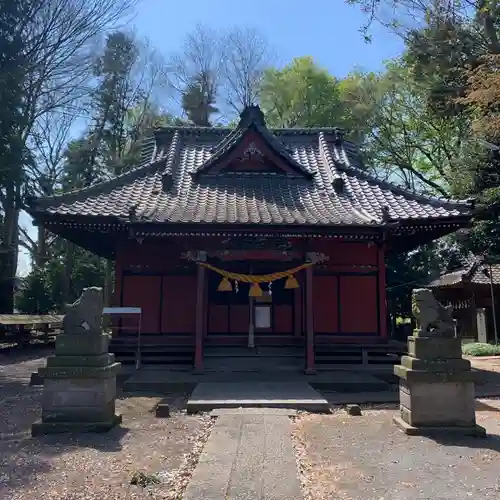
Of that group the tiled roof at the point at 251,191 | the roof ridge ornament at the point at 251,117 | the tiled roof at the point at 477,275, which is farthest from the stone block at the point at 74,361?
the tiled roof at the point at 477,275

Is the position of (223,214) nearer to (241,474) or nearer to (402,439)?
(402,439)

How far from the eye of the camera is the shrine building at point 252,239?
11391 mm

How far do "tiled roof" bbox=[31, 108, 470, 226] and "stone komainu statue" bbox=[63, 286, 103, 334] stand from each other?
4.24 m

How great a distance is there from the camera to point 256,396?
895cm

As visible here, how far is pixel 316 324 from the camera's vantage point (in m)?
12.7

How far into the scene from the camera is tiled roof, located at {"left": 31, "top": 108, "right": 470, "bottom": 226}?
38.4 feet

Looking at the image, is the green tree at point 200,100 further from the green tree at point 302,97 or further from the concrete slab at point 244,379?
the concrete slab at point 244,379

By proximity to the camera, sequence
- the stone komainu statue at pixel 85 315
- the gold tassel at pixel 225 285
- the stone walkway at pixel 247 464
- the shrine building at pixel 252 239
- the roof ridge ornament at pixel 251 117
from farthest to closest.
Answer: the roof ridge ornament at pixel 251 117, the gold tassel at pixel 225 285, the shrine building at pixel 252 239, the stone komainu statue at pixel 85 315, the stone walkway at pixel 247 464

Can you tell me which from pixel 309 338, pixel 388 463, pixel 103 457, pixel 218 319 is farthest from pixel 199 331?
pixel 388 463

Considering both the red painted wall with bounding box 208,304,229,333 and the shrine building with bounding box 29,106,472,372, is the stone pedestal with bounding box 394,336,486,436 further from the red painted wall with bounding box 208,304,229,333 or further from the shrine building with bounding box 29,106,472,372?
the red painted wall with bounding box 208,304,229,333

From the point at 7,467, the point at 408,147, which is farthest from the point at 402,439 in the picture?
the point at 408,147

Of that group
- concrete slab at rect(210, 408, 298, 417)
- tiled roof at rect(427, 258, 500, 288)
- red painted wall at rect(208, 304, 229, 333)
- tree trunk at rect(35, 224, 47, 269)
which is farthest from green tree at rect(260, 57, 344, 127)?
concrete slab at rect(210, 408, 298, 417)

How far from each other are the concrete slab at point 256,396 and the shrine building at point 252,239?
1.51m

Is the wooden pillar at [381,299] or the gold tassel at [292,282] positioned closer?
the gold tassel at [292,282]
